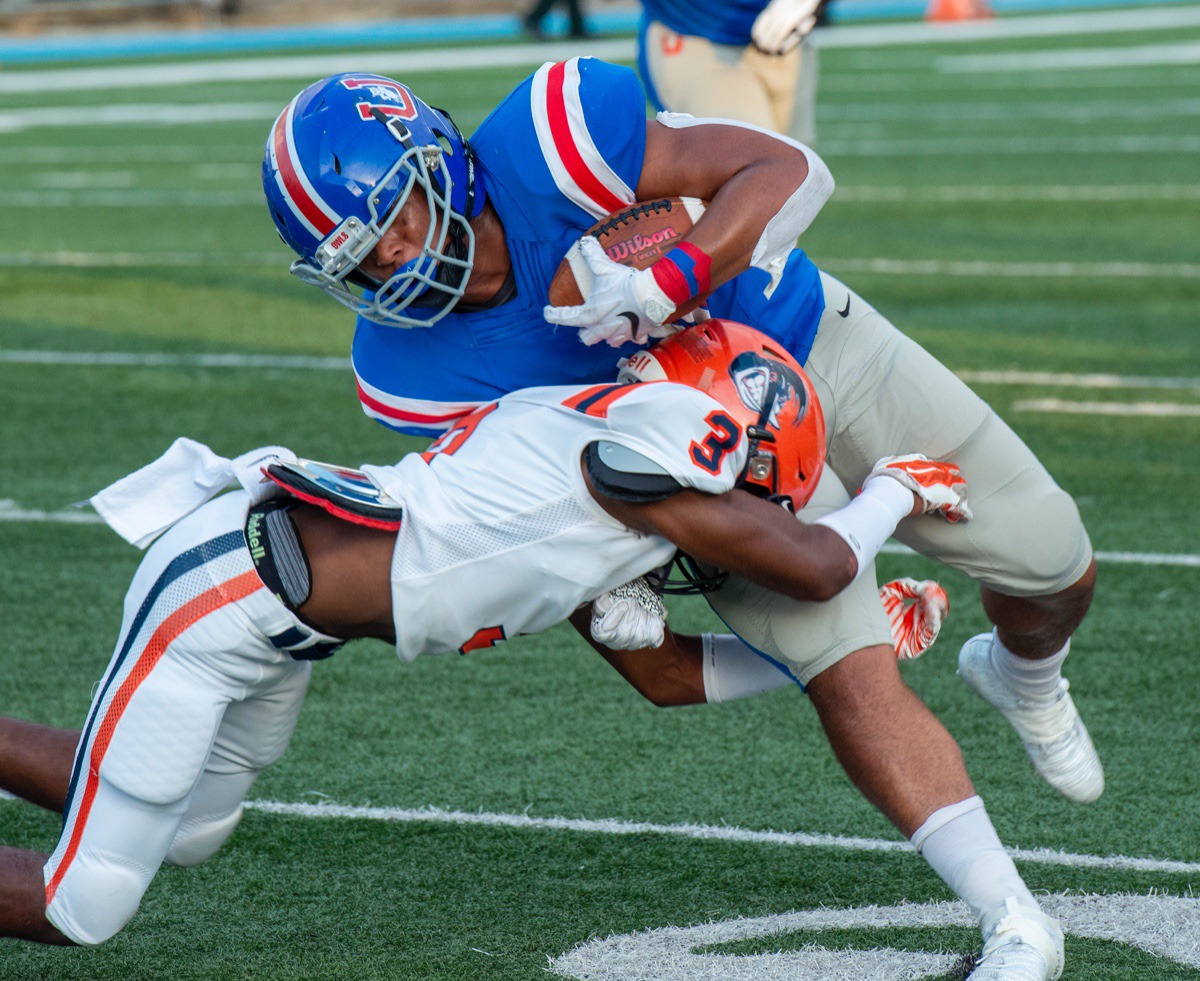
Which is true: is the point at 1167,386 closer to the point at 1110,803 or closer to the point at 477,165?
the point at 1110,803

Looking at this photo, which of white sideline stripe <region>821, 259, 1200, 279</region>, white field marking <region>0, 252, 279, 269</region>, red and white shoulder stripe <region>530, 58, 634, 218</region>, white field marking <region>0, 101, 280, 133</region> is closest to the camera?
red and white shoulder stripe <region>530, 58, 634, 218</region>

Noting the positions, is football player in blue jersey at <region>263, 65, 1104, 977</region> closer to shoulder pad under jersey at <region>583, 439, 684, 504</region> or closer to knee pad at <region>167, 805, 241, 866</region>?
shoulder pad under jersey at <region>583, 439, 684, 504</region>

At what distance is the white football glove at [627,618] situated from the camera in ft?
8.75

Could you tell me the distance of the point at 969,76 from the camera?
18750 millimetres

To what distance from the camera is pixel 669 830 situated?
3.52 meters

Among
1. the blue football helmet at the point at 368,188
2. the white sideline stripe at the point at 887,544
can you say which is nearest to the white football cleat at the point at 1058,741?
the blue football helmet at the point at 368,188

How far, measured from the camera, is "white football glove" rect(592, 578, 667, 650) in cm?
267

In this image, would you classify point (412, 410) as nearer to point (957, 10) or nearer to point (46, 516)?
point (46, 516)

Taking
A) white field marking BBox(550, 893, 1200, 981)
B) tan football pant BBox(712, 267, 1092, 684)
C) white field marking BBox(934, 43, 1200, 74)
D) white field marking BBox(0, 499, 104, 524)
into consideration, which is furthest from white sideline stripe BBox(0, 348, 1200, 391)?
white field marking BBox(934, 43, 1200, 74)

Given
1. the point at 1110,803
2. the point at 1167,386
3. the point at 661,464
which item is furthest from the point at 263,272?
the point at 661,464

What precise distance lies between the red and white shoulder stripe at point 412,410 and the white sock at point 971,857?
0.98m

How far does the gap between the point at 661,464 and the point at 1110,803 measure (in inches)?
61.7

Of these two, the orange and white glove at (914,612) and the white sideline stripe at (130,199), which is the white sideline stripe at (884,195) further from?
the orange and white glove at (914,612)

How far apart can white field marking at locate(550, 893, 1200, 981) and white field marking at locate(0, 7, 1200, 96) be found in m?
16.8
